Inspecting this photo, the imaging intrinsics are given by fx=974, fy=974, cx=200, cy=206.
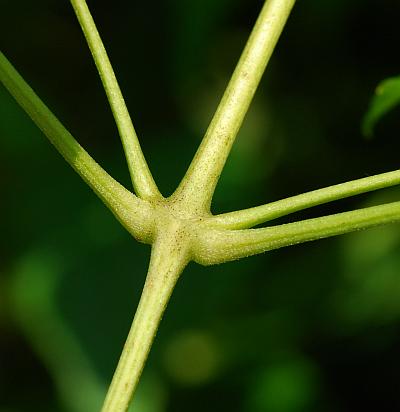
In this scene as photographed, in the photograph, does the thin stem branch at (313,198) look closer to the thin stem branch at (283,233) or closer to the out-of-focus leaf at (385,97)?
the thin stem branch at (283,233)

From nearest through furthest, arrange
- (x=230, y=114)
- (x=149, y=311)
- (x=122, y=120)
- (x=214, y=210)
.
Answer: (x=149, y=311)
(x=122, y=120)
(x=230, y=114)
(x=214, y=210)

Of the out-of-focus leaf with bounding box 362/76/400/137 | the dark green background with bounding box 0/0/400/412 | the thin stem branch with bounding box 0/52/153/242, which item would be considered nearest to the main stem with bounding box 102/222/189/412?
the thin stem branch with bounding box 0/52/153/242

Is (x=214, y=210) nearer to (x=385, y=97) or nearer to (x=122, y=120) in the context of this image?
(x=385, y=97)

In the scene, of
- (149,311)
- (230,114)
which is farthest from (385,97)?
(149,311)

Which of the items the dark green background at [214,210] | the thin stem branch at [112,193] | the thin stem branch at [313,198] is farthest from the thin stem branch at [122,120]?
the dark green background at [214,210]

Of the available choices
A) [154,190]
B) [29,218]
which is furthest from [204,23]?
[154,190]

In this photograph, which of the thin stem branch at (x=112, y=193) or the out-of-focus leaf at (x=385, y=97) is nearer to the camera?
the thin stem branch at (x=112, y=193)
